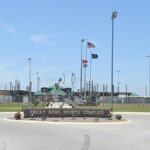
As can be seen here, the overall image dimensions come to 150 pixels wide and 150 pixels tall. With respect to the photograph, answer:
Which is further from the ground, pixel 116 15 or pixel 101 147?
pixel 116 15

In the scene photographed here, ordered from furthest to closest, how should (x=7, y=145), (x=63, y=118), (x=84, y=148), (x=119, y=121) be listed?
1. (x=63, y=118)
2. (x=119, y=121)
3. (x=7, y=145)
4. (x=84, y=148)

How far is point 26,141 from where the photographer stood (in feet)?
65.6

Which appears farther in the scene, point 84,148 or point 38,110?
point 38,110

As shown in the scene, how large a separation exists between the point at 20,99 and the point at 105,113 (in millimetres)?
79943

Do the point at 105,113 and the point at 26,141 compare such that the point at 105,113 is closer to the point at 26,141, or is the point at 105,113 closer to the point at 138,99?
the point at 26,141

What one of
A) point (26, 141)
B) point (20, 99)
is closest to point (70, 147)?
point (26, 141)

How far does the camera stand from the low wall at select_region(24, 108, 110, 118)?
3881 cm

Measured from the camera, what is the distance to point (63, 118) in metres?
38.2

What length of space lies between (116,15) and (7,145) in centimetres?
3211

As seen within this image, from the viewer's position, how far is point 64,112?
39.4m

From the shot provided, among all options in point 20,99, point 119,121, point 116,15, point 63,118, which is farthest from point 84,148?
point 20,99

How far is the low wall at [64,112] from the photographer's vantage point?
127 feet

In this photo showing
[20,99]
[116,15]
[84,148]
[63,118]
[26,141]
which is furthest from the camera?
[20,99]

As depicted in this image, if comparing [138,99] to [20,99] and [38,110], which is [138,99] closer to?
[20,99]
